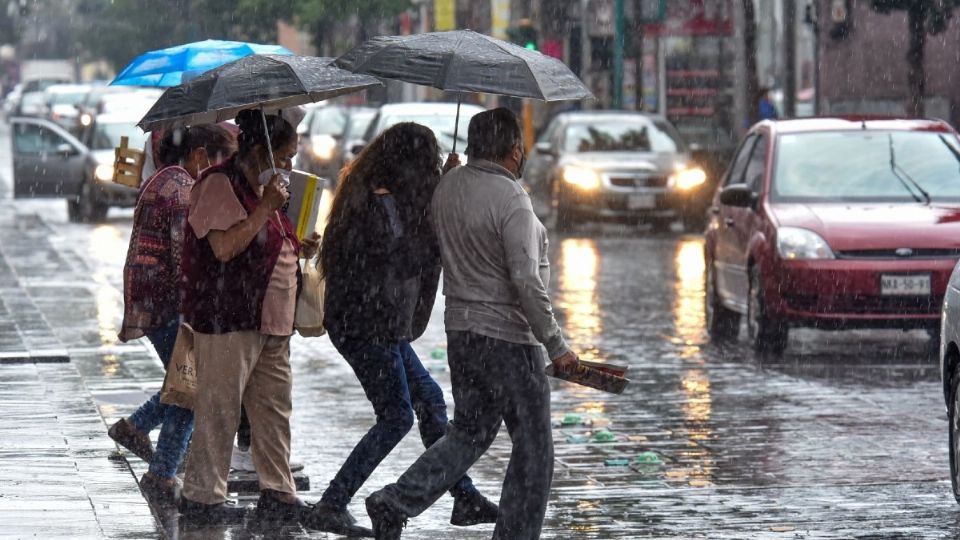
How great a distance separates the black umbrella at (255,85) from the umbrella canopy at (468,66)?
21cm

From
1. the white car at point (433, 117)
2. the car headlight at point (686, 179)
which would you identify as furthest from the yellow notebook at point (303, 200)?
the car headlight at point (686, 179)

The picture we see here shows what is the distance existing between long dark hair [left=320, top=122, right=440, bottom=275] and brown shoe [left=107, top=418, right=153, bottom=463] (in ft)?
6.09

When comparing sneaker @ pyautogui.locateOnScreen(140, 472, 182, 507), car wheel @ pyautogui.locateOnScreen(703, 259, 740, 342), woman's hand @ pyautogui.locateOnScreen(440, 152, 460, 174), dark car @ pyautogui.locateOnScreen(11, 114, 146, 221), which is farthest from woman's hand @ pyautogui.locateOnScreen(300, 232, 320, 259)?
dark car @ pyautogui.locateOnScreen(11, 114, 146, 221)

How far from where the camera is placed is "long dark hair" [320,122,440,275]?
7.74m

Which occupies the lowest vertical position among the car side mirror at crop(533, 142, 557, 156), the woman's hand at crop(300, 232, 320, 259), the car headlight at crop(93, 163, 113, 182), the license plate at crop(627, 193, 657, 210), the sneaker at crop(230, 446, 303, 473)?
the license plate at crop(627, 193, 657, 210)

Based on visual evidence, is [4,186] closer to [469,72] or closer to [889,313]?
[889,313]

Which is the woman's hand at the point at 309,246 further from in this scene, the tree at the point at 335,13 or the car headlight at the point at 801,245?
the tree at the point at 335,13

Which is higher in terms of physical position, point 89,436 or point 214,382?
point 214,382

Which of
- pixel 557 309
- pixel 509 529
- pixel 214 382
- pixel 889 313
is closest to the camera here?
pixel 509 529

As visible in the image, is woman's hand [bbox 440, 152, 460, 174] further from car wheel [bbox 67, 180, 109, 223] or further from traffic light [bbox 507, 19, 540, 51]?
traffic light [bbox 507, 19, 540, 51]

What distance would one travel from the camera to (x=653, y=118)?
1146 inches

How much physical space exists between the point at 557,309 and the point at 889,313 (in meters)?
4.15

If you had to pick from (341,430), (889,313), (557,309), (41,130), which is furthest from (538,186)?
(341,430)

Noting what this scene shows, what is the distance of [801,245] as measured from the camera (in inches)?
546
